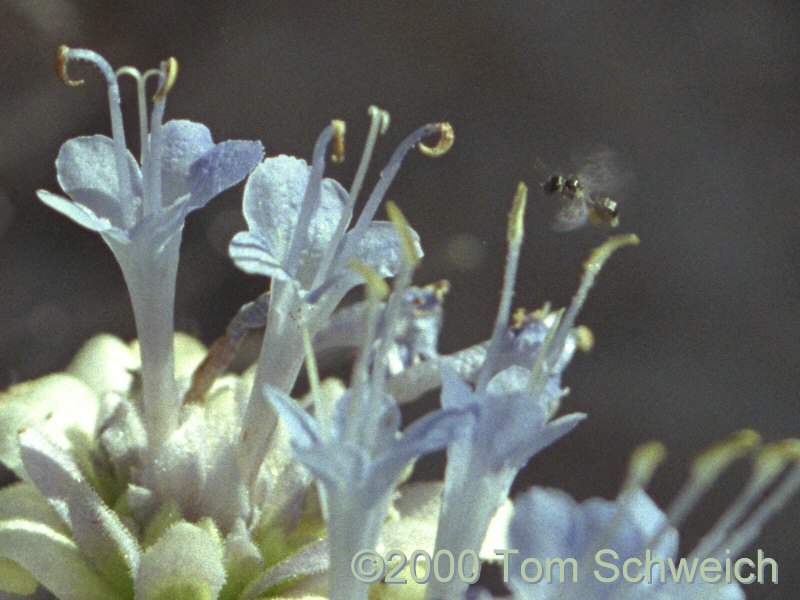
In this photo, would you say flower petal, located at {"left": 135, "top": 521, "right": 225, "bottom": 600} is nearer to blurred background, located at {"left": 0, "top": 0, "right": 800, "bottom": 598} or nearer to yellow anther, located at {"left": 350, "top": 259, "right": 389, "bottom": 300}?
yellow anther, located at {"left": 350, "top": 259, "right": 389, "bottom": 300}

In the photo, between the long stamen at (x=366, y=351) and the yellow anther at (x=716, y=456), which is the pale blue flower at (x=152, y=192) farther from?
the yellow anther at (x=716, y=456)

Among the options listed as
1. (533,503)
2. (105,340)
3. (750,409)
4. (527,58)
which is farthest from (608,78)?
(533,503)

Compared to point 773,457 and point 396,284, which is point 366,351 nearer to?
point 396,284

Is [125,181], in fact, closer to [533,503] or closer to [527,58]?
[533,503]

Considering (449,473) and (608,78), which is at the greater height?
(608,78)

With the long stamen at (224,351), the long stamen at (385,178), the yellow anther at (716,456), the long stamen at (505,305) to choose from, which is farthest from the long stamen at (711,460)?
the long stamen at (224,351)

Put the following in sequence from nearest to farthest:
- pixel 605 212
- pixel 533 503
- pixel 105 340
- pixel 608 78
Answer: pixel 533 503
pixel 605 212
pixel 105 340
pixel 608 78

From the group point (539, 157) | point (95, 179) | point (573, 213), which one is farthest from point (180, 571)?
point (539, 157)
